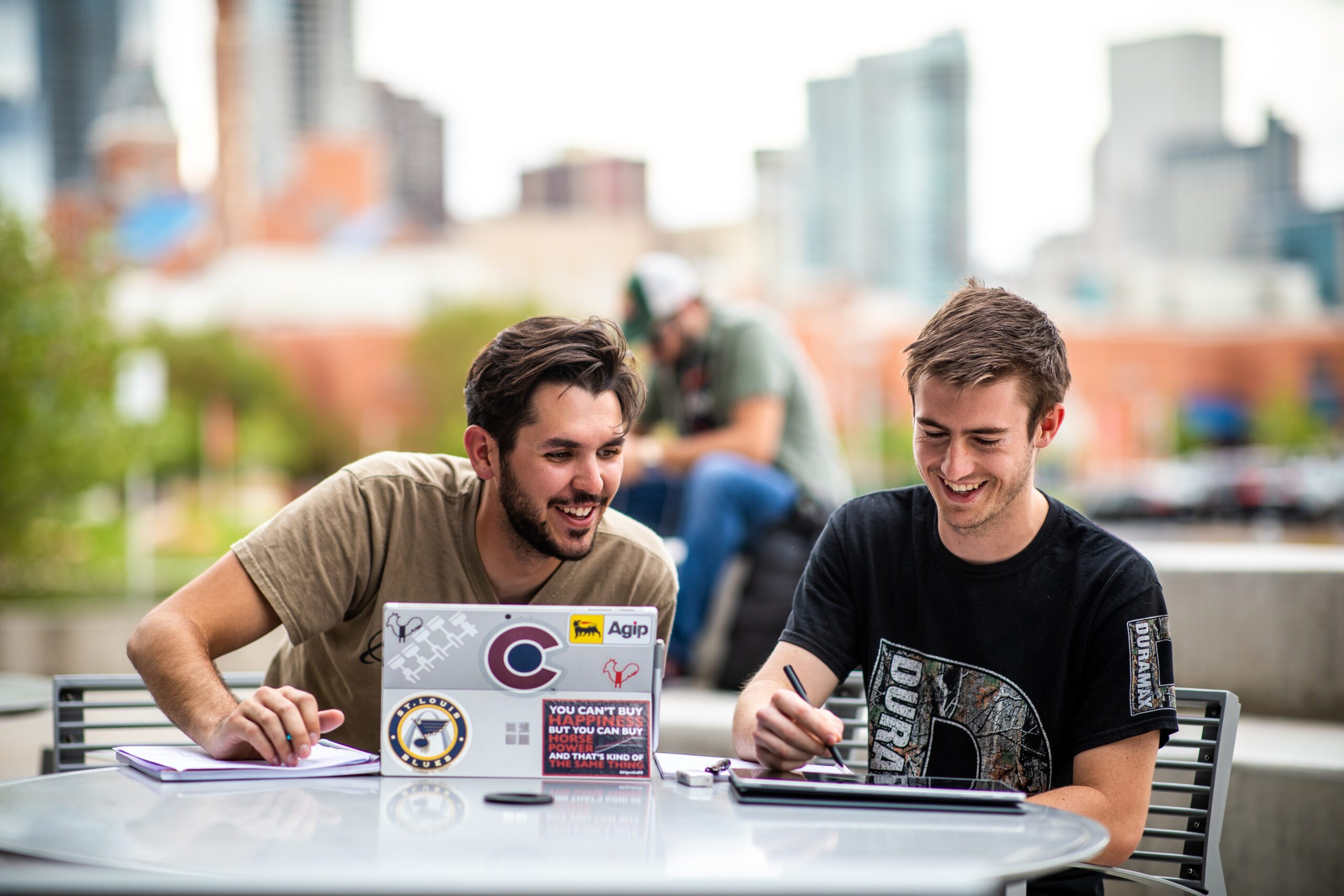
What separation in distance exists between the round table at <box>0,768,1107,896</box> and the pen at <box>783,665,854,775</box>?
169 millimetres

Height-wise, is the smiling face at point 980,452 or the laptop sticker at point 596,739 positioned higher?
the smiling face at point 980,452

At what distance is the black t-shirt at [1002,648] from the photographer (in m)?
1.96

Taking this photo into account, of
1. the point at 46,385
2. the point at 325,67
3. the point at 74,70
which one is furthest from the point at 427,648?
the point at 74,70

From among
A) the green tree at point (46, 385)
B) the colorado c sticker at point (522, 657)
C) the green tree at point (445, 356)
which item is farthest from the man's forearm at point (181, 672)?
the green tree at point (445, 356)

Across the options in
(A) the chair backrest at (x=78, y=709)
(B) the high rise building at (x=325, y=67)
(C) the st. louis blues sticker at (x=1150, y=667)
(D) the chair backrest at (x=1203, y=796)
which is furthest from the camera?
(B) the high rise building at (x=325, y=67)

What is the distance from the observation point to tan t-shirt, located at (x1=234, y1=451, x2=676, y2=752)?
89.7 inches

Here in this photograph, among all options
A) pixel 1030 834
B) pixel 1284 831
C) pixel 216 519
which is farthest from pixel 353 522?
pixel 216 519

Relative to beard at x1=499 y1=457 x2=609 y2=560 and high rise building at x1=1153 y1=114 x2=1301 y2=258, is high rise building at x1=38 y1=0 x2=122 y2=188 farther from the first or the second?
beard at x1=499 y1=457 x2=609 y2=560

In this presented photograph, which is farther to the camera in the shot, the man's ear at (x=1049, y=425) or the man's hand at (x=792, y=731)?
the man's ear at (x=1049, y=425)

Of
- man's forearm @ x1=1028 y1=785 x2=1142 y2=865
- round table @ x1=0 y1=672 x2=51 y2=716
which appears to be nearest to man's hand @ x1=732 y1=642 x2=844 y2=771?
man's forearm @ x1=1028 y1=785 x2=1142 y2=865

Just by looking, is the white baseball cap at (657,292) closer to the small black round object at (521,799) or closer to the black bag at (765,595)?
the black bag at (765,595)

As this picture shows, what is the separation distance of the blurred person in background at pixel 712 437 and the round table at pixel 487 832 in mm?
2673

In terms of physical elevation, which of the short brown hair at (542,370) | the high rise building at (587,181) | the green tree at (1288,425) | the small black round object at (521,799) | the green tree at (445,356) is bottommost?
the small black round object at (521,799)

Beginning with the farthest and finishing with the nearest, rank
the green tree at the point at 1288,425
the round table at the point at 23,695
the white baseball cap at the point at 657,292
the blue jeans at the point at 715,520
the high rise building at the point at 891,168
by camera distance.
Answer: the high rise building at the point at 891,168
the green tree at the point at 1288,425
the white baseball cap at the point at 657,292
the blue jeans at the point at 715,520
the round table at the point at 23,695
